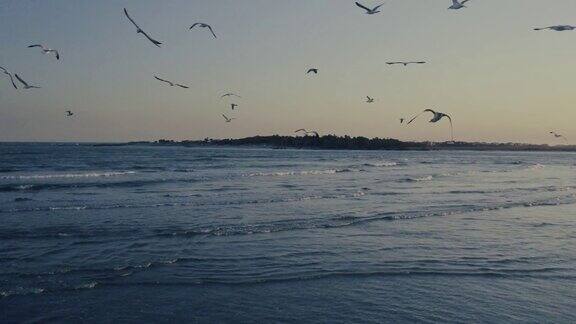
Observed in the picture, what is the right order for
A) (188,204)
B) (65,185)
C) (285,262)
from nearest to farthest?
(285,262)
(188,204)
(65,185)

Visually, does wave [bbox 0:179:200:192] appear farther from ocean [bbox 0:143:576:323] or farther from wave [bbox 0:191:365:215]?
wave [bbox 0:191:365:215]

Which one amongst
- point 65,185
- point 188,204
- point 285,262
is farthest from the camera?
point 65,185

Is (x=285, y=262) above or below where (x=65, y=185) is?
above

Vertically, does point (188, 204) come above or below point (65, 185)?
above

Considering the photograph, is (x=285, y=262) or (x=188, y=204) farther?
(x=188, y=204)

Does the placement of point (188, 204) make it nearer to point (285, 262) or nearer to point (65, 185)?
point (285, 262)

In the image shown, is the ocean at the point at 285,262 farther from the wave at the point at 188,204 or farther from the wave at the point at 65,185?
the wave at the point at 65,185

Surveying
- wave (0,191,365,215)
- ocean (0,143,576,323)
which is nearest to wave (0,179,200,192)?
ocean (0,143,576,323)

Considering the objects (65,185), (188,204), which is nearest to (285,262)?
(188,204)

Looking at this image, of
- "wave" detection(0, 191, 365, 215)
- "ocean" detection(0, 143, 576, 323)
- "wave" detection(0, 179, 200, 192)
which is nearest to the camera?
"ocean" detection(0, 143, 576, 323)

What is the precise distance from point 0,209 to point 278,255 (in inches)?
500

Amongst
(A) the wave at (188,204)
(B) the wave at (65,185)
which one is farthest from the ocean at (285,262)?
(B) the wave at (65,185)

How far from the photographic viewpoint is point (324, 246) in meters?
13.0

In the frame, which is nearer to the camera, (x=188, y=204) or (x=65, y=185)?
(x=188, y=204)
